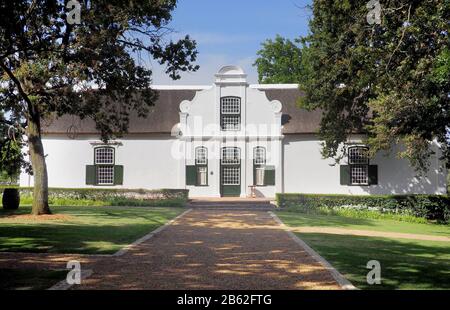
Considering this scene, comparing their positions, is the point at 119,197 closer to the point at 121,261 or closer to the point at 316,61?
the point at 316,61

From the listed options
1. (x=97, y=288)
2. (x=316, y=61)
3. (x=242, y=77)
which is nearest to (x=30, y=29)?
(x=97, y=288)

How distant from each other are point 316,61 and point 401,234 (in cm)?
1049

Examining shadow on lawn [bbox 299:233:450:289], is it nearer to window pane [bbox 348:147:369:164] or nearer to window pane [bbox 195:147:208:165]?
window pane [bbox 348:147:369:164]

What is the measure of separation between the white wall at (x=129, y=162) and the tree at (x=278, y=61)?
72.3 ft

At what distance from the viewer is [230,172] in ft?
98.6

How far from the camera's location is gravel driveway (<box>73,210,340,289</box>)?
7.48m

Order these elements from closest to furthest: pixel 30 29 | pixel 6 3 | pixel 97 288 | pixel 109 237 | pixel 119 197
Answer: pixel 97 288
pixel 6 3
pixel 109 237
pixel 30 29
pixel 119 197

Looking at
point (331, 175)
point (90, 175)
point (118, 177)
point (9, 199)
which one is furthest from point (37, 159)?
point (331, 175)

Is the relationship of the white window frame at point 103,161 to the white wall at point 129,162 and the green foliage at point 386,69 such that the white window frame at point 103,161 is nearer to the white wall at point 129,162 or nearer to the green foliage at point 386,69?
the white wall at point 129,162

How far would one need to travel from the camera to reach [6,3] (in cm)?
842

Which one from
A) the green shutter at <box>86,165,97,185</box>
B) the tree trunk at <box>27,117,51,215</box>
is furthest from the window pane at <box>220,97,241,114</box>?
the tree trunk at <box>27,117,51,215</box>

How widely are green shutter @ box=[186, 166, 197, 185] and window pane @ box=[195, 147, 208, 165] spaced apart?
52cm

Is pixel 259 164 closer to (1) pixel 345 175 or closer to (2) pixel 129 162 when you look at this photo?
(1) pixel 345 175

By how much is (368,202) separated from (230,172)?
917 centimetres
